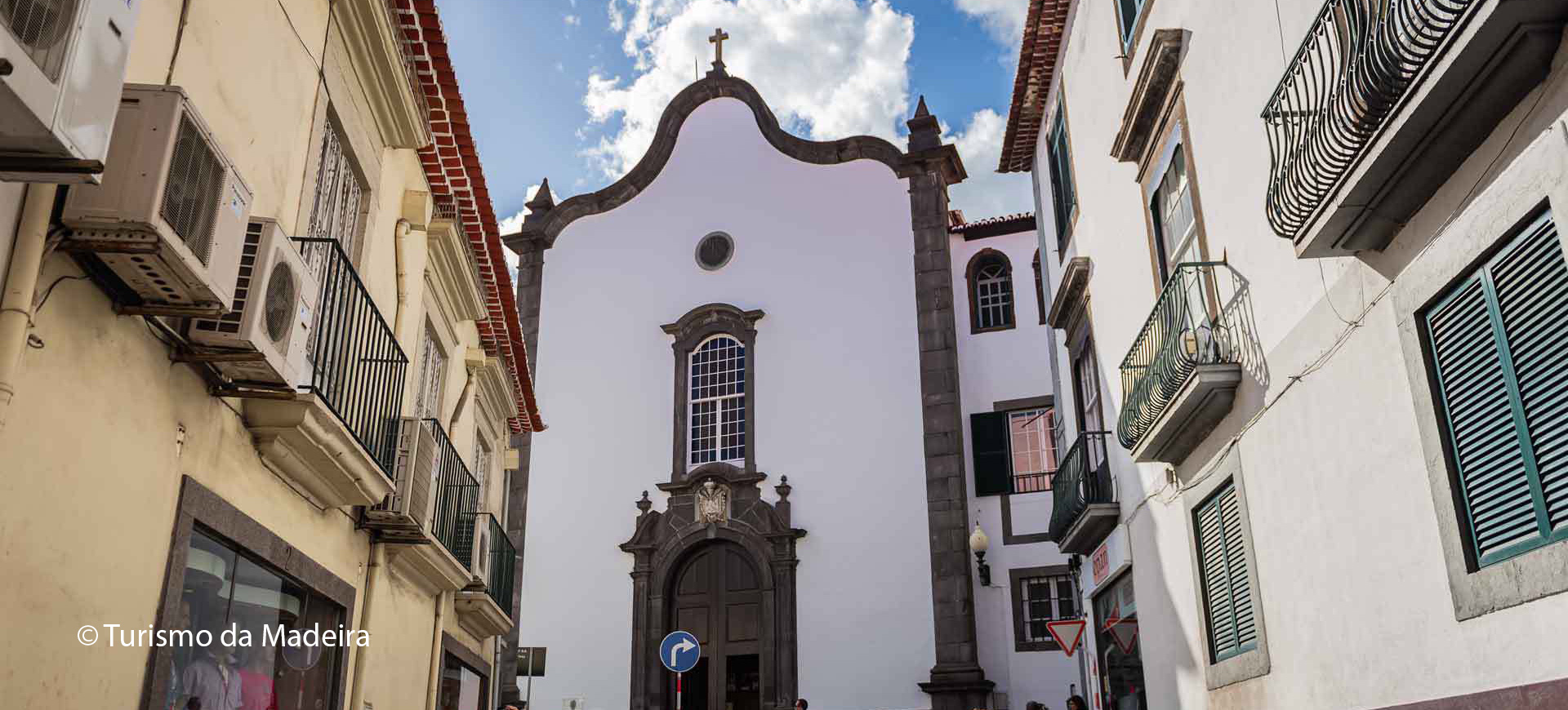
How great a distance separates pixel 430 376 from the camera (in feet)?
34.3

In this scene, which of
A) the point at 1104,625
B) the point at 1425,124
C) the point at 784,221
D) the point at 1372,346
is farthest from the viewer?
the point at 784,221

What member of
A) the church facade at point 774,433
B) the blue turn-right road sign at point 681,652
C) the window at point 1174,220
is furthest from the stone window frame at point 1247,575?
the church facade at point 774,433

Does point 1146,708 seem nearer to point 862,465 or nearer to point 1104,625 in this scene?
point 1104,625

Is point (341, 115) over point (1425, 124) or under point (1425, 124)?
over

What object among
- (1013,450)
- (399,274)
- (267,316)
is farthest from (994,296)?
(267,316)

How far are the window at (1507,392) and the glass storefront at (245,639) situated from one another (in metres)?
5.29

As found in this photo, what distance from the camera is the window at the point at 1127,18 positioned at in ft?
31.6

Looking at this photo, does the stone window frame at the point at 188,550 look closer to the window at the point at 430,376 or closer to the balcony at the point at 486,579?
the window at the point at 430,376

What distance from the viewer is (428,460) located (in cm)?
897

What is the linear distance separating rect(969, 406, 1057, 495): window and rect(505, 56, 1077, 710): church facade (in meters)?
0.06

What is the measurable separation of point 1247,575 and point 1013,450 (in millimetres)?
11898

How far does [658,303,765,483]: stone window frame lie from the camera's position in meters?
20.9

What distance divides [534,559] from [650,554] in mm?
2171

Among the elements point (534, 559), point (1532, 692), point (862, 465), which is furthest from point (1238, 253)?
point (534, 559)
